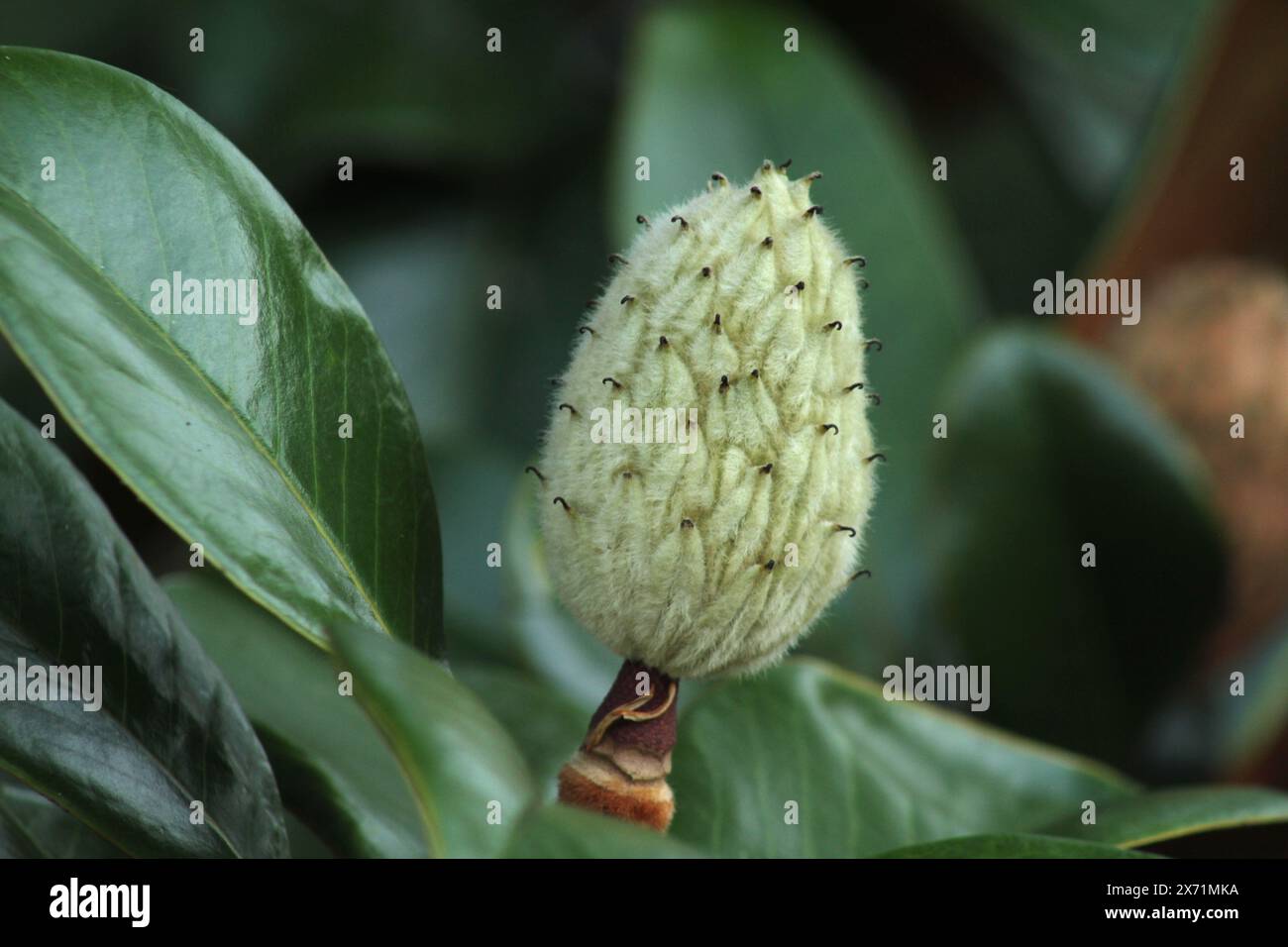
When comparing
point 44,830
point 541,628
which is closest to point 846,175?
point 541,628

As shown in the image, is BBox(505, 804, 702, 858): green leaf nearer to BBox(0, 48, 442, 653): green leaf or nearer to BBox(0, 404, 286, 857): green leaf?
BBox(0, 48, 442, 653): green leaf

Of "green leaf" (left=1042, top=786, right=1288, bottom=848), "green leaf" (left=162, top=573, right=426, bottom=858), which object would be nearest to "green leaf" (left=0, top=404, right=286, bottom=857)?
"green leaf" (left=162, top=573, right=426, bottom=858)

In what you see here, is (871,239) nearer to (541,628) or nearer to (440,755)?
(541,628)

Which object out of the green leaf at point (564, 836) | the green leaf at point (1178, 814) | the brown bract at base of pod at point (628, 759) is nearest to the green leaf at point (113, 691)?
the brown bract at base of pod at point (628, 759)

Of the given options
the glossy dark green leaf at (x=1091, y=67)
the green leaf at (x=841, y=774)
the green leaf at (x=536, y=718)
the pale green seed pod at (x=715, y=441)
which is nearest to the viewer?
the pale green seed pod at (x=715, y=441)

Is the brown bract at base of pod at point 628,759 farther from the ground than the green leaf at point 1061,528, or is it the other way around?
the green leaf at point 1061,528

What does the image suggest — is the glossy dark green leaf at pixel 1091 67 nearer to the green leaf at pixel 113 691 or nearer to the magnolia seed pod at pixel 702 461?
the magnolia seed pod at pixel 702 461

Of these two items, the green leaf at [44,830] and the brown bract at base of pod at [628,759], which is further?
the green leaf at [44,830]

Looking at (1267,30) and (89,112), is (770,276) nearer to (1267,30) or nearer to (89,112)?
(89,112)

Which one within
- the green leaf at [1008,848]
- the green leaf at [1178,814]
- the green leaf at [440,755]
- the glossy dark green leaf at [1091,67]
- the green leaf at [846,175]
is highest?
the glossy dark green leaf at [1091,67]
